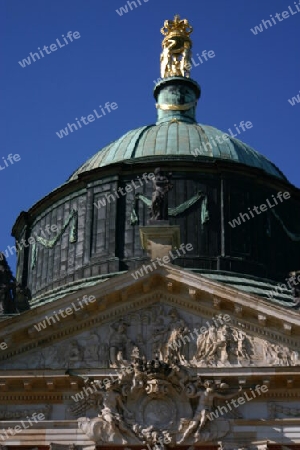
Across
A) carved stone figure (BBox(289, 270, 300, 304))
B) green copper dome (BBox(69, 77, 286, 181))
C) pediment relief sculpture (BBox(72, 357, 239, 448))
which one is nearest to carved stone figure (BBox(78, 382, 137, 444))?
pediment relief sculpture (BBox(72, 357, 239, 448))

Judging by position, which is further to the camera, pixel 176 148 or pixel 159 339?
pixel 176 148

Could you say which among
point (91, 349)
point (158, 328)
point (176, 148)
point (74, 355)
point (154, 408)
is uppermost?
point (176, 148)

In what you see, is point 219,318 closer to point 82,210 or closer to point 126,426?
point 126,426

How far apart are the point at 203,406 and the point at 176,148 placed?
47.0ft

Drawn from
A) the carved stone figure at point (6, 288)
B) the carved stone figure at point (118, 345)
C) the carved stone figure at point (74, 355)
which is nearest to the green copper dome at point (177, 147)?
the carved stone figure at point (6, 288)

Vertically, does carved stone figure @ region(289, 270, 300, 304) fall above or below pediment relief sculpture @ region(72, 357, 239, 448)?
above

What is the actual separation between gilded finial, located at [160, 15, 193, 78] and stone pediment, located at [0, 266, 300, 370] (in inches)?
729

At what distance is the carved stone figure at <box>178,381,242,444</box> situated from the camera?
27.8m

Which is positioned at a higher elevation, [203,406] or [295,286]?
[295,286]

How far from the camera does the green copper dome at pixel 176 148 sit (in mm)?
40031

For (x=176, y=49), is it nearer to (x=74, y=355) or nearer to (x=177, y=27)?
(x=177, y=27)

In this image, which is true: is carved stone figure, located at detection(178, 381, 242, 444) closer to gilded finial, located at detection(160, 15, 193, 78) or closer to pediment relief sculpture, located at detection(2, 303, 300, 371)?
pediment relief sculpture, located at detection(2, 303, 300, 371)

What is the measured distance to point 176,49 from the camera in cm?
Answer: 4728

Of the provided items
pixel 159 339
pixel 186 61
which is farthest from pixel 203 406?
pixel 186 61
